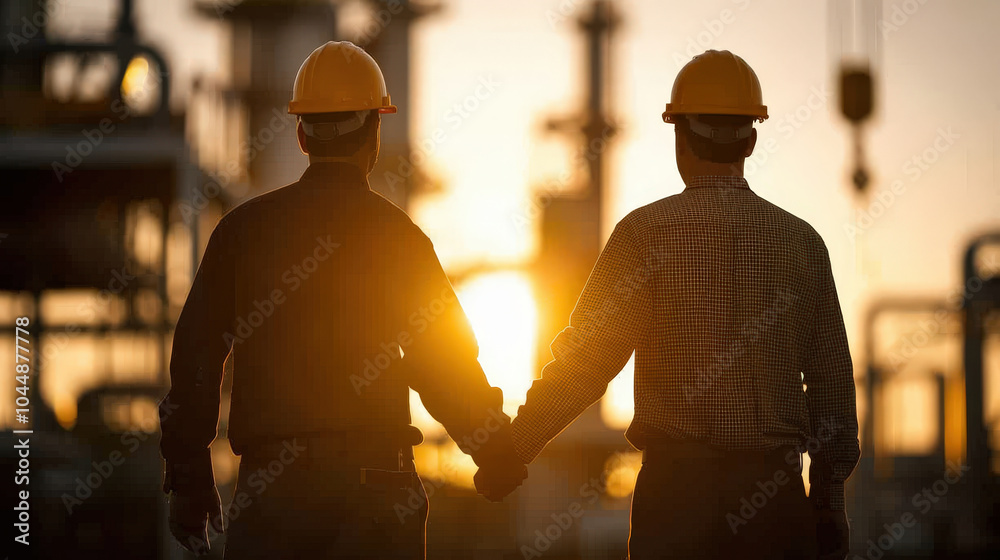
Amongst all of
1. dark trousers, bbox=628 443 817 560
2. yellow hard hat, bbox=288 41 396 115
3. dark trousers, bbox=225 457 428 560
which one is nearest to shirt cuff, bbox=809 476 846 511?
dark trousers, bbox=628 443 817 560

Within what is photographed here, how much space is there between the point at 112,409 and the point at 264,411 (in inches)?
522

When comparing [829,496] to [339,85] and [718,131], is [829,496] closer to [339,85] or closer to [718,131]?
[718,131]

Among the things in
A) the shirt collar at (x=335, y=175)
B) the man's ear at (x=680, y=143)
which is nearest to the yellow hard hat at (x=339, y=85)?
the shirt collar at (x=335, y=175)

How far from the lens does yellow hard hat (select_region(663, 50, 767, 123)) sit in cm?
351

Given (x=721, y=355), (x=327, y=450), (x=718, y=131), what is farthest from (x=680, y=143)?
(x=327, y=450)

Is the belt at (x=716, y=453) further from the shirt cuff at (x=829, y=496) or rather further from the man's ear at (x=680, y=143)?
the man's ear at (x=680, y=143)

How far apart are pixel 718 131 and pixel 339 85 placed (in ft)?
4.26

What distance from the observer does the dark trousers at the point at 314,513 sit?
322 cm

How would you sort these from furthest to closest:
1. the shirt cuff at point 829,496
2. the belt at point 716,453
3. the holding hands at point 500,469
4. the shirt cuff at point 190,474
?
the holding hands at point 500,469, the shirt cuff at point 829,496, the shirt cuff at point 190,474, the belt at point 716,453

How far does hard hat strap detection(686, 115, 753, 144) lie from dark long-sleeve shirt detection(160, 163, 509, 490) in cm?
99

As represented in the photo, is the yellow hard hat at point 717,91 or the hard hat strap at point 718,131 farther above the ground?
the yellow hard hat at point 717,91

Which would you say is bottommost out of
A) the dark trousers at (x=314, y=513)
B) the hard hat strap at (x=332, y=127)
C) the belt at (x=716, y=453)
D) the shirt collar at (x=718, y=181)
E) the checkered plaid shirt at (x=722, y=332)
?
the dark trousers at (x=314, y=513)

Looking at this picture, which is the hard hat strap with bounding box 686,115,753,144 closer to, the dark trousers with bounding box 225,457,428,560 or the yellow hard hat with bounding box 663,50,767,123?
A: the yellow hard hat with bounding box 663,50,767,123

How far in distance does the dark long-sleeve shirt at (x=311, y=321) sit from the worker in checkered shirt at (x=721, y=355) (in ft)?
1.83
